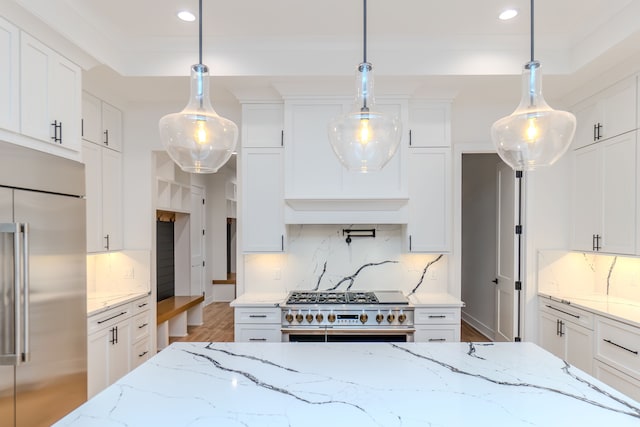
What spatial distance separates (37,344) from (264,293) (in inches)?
73.6

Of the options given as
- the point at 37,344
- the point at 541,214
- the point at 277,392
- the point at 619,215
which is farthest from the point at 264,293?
the point at 619,215

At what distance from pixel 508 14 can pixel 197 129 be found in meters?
2.32

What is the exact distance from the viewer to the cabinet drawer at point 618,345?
7.89ft

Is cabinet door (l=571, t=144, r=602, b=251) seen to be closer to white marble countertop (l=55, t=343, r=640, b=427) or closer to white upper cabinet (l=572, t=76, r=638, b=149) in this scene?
white upper cabinet (l=572, t=76, r=638, b=149)

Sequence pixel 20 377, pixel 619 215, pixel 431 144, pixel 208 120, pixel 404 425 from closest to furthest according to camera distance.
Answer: pixel 404 425 → pixel 208 120 → pixel 20 377 → pixel 619 215 → pixel 431 144

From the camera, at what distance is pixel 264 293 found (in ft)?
11.9

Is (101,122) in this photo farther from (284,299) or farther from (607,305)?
(607,305)

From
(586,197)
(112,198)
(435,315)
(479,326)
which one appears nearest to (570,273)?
(586,197)

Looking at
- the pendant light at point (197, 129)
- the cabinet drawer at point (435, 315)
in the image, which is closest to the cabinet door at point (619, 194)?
the cabinet drawer at point (435, 315)

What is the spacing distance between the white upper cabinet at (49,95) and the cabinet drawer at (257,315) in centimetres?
169

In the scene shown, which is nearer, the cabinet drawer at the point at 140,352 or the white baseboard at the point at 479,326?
the cabinet drawer at the point at 140,352

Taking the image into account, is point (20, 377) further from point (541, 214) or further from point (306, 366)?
point (541, 214)

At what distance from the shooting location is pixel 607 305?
2916mm

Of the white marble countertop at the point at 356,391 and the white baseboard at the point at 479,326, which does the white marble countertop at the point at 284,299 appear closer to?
the white marble countertop at the point at 356,391
